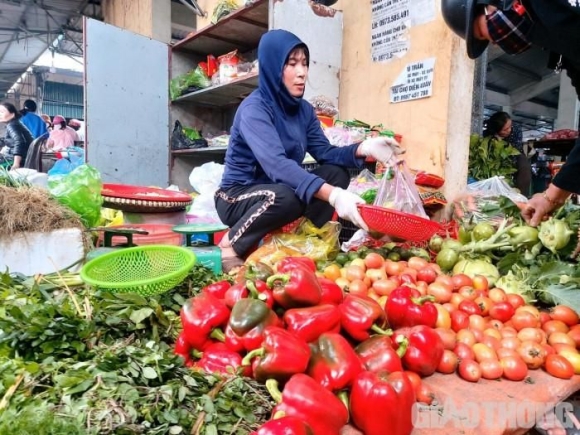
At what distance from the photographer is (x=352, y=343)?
125cm

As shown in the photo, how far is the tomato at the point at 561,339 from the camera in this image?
54.9 inches

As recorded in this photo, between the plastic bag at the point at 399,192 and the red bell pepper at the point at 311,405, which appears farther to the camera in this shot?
the plastic bag at the point at 399,192

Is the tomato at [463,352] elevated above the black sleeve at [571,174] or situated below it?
below

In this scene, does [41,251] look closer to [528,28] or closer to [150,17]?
[528,28]

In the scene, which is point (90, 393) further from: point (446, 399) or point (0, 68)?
point (0, 68)

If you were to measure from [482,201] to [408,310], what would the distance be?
166 centimetres

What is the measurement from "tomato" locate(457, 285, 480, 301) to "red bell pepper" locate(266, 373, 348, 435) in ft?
2.89

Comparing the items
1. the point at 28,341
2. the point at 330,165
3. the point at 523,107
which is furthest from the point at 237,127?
the point at 523,107

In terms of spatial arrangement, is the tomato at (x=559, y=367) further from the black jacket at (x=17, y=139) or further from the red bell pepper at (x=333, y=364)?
the black jacket at (x=17, y=139)

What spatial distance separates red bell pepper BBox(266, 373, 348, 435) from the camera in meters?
0.89

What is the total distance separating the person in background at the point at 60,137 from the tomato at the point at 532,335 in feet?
24.9

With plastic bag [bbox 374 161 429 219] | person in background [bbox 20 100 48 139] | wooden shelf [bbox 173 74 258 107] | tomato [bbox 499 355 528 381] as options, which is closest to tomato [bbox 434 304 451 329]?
tomato [bbox 499 355 528 381]

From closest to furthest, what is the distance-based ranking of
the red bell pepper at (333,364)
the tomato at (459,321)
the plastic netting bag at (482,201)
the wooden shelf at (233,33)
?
the red bell pepper at (333,364)
the tomato at (459,321)
the plastic netting bag at (482,201)
the wooden shelf at (233,33)

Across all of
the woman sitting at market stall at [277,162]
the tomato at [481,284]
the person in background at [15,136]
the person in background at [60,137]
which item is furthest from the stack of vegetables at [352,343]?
the person in background at [60,137]
